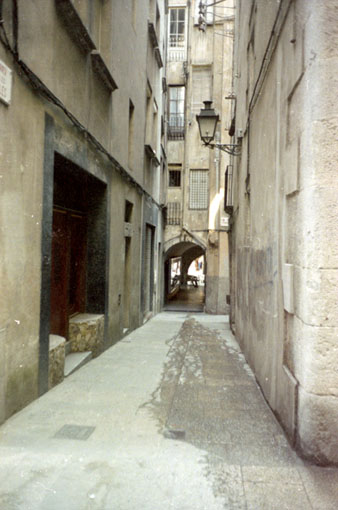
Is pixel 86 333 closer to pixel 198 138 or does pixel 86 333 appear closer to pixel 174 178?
pixel 174 178

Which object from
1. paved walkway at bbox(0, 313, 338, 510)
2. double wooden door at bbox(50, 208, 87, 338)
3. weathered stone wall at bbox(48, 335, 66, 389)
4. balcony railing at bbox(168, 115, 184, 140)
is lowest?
paved walkway at bbox(0, 313, 338, 510)

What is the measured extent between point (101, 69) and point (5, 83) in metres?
3.20

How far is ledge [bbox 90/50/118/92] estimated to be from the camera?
6180 mm

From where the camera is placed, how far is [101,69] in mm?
6488

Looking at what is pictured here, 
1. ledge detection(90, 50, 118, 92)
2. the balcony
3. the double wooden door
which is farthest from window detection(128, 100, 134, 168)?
the balcony

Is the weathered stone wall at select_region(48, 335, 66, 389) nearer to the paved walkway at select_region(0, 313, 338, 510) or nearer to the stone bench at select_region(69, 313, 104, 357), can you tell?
the paved walkway at select_region(0, 313, 338, 510)

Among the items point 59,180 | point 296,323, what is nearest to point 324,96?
point 296,323

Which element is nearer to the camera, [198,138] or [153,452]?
[153,452]

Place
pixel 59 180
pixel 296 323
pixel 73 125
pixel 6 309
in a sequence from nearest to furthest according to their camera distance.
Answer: pixel 296 323 → pixel 6 309 → pixel 73 125 → pixel 59 180

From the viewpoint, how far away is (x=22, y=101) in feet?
13.1

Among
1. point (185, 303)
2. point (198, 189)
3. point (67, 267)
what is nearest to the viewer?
point (67, 267)

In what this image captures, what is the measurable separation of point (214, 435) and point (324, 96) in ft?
9.31

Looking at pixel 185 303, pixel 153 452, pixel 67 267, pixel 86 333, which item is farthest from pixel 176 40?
pixel 153 452

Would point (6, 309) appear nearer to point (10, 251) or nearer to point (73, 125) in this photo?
point (10, 251)
